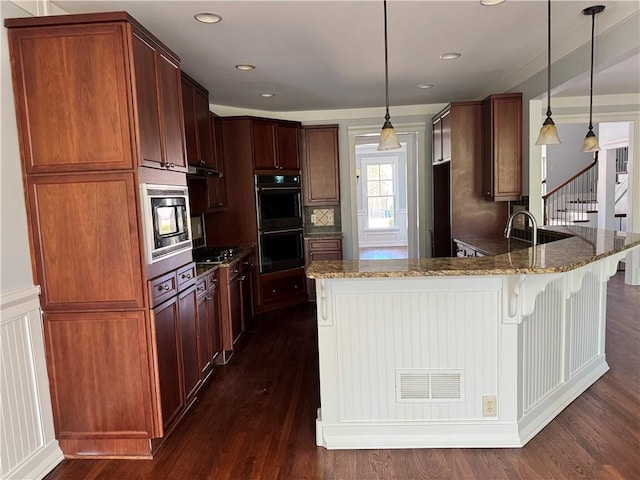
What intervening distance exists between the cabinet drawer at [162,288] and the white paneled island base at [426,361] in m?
0.89

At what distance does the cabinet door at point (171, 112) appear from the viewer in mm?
2553

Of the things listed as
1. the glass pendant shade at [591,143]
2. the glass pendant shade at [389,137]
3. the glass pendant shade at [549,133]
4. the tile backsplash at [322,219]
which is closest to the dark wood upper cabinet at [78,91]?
the glass pendant shade at [389,137]

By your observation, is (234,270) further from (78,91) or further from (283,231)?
(78,91)

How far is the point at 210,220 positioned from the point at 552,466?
399 centimetres

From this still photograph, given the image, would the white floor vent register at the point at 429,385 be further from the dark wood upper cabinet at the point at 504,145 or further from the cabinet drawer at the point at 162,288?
the dark wood upper cabinet at the point at 504,145

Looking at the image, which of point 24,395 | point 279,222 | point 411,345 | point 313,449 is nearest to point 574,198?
point 279,222

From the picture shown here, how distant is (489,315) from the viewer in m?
2.28

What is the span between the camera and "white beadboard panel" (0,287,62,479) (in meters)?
2.03

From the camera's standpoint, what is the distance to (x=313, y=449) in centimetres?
238

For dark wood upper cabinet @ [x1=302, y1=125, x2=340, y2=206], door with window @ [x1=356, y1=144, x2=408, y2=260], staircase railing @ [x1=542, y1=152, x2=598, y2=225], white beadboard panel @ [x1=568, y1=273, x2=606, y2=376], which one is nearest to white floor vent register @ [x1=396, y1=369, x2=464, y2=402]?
white beadboard panel @ [x1=568, y1=273, x2=606, y2=376]

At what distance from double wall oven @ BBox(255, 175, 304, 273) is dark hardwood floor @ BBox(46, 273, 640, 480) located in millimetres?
1987

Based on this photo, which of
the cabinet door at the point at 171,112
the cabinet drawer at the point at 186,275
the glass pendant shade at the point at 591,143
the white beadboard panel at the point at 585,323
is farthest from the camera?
the glass pendant shade at the point at 591,143

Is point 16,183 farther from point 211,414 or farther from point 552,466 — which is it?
point 552,466

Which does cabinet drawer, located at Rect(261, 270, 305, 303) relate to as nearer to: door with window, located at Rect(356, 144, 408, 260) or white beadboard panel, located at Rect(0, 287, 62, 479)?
white beadboard panel, located at Rect(0, 287, 62, 479)
